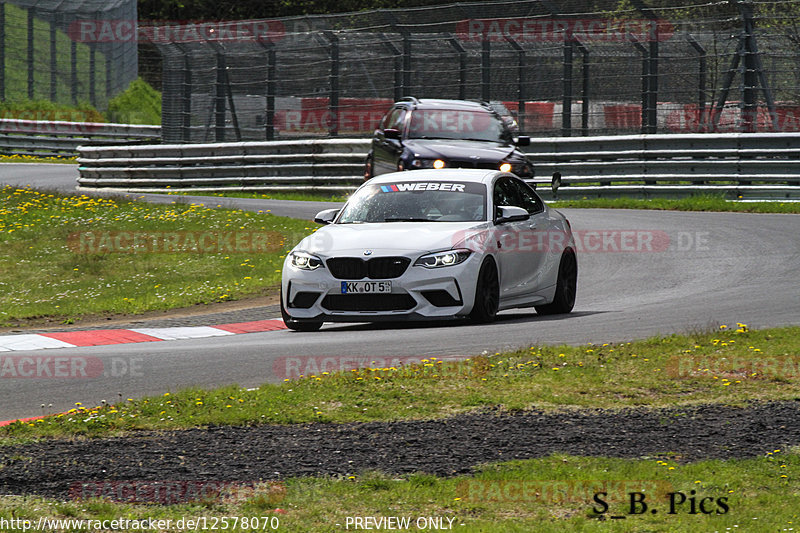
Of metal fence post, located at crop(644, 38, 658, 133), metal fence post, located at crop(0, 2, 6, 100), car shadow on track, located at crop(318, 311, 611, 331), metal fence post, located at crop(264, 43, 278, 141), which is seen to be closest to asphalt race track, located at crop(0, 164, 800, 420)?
car shadow on track, located at crop(318, 311, 611, 331)

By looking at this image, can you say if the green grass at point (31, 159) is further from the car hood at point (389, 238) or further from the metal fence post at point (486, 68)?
the car hood at point (389, 238)

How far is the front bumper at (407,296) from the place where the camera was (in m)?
10.7

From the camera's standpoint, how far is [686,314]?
11703 millimetres

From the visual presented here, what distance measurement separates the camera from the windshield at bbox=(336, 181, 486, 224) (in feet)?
38.5

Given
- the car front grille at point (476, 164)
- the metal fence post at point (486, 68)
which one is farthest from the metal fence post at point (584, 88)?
the car front grille at point (476, 164)

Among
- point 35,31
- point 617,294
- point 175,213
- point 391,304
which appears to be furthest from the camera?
point 35,31

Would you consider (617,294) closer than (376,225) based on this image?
No

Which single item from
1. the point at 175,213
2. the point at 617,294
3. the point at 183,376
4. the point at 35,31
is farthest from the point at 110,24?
the point at 183,376

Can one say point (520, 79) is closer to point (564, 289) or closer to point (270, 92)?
point (270, 92)

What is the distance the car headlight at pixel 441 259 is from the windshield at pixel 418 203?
0.88 m

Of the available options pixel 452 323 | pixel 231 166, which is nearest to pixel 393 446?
pixel 452 323

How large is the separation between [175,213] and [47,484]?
15.2m

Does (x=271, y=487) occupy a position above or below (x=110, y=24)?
below

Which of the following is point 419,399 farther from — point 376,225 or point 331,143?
point 331,143
